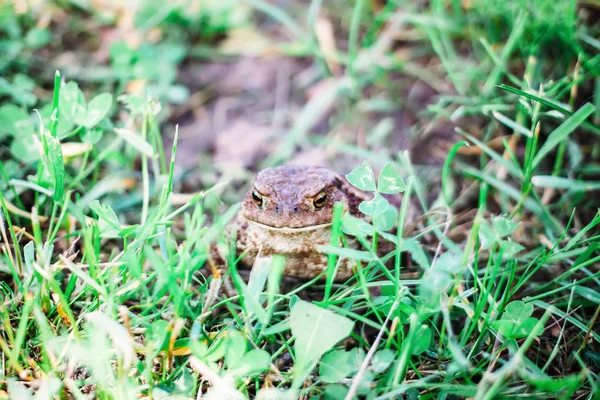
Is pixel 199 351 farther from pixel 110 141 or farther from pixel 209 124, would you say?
pixel 209 124

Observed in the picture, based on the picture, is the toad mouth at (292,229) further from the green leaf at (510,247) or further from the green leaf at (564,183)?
the green leaf at (564,183)

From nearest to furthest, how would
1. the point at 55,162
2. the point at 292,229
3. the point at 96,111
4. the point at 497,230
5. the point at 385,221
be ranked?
1. the point at 497,230
2. the point at 55,162
3. the point at 385,221
4. the point at 292,229
5. the point at 96,111

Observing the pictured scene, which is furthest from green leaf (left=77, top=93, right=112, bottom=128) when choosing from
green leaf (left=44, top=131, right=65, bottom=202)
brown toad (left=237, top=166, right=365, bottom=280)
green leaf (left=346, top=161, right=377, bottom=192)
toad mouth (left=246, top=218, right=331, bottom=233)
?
green leaf (left=346, top=161, right=377, bottom=192)

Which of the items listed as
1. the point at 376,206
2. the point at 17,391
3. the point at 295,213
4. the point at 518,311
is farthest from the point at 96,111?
the point at 518,311

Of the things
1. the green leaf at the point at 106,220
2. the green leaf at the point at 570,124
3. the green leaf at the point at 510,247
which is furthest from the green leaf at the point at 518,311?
the green leaf at the point at 106,220

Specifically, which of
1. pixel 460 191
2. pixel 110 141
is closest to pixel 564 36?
pixel 460 191

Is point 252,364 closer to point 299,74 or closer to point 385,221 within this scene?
point 385,221

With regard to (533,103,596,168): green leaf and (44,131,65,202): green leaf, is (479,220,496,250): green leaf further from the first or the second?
(44,131,65,202): green leaf
